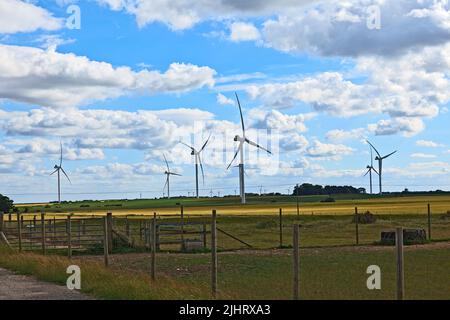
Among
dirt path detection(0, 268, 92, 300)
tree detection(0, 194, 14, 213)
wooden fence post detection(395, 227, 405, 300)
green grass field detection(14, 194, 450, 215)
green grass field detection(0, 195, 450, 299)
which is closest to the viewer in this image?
wooden fence post detection(395, 227, 405, 300)

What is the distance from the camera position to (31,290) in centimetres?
1494

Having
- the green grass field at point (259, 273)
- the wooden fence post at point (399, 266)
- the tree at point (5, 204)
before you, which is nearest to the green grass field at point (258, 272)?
the green grass field at point (259, 273)

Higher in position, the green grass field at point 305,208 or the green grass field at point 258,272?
the green grass field at point 258,272

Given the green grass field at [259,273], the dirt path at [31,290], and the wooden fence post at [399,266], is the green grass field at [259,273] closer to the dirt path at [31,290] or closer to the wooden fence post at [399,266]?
the dirt path at [31,290]

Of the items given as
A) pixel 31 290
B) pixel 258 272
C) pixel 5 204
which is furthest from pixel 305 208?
pixel 31 290

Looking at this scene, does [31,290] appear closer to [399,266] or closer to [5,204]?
[399,266]

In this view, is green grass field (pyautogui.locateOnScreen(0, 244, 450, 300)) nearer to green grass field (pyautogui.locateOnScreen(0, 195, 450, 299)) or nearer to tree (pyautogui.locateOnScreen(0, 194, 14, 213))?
green grass field (pyautogui.locateOnScreen(0, 195, 450, 299))

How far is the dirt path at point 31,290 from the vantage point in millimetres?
13664

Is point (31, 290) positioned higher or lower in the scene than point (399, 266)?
lower

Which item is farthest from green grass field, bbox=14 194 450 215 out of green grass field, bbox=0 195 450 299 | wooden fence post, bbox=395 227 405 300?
Result: wooden fence post, bbox=395 227 405 300

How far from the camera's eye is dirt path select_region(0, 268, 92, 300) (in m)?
13.7

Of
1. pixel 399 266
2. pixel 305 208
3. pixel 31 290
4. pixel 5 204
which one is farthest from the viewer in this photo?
pixel 305 208
